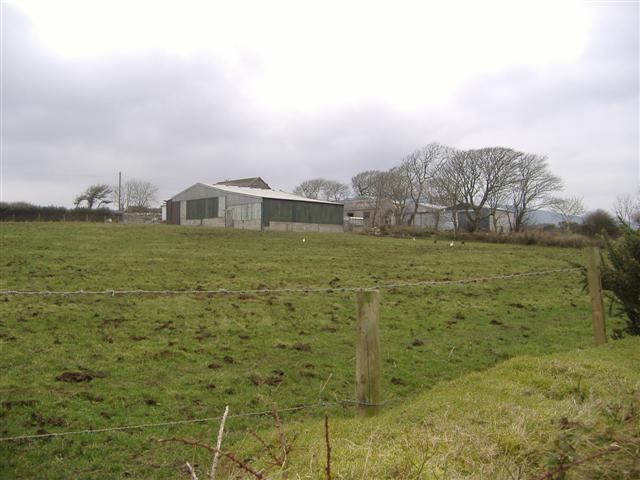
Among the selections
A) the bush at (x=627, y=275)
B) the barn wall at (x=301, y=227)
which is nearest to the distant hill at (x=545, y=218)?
the barn wall at (x=301, y=227)

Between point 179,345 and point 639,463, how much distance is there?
7.89 m

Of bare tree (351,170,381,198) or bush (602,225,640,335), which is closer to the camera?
bush (602,225,640,335)

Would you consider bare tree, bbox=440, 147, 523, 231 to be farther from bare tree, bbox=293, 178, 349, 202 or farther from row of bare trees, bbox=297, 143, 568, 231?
bare tree, bbox=293, 178, 349, 202

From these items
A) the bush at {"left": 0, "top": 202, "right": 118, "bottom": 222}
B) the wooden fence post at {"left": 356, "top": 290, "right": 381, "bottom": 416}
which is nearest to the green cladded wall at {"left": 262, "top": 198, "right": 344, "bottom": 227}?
the bush at {"left": 0, "top": 202, "right": 118, "bottom": 222}

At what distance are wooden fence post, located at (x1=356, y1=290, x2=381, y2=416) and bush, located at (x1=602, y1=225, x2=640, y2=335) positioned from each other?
549 centimetres

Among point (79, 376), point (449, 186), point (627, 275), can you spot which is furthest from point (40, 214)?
point (627, 275)

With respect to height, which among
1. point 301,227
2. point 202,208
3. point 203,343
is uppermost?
point 202,208

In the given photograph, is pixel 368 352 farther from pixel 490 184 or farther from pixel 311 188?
pixel 311 188

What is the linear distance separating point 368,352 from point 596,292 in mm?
5365

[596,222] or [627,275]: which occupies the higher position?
[596,222]

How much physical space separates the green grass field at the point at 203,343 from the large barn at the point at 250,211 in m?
31.0

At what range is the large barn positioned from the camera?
5309 centimetres

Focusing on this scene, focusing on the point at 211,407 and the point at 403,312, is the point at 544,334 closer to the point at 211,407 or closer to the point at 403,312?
the point at 403,312

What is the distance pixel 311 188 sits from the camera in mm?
98625
